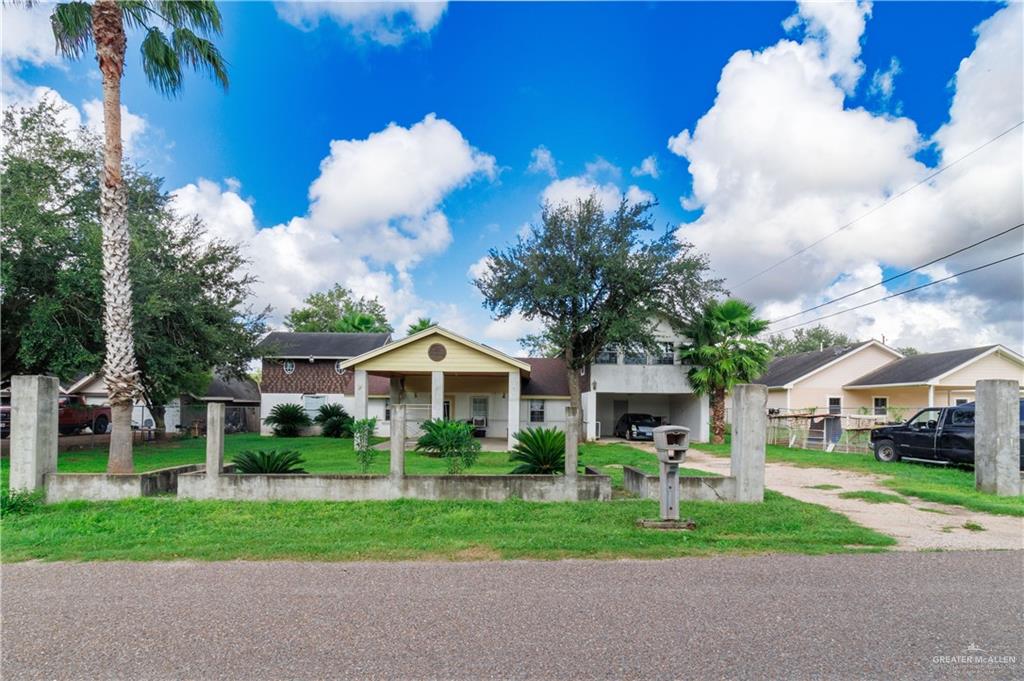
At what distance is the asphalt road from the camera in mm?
3627

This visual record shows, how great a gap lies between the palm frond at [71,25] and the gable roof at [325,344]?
18.4 metres

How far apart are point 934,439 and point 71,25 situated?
21853 millimetres

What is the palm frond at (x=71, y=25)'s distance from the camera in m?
11.1

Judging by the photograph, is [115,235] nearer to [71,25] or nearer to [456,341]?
A: [71,25]

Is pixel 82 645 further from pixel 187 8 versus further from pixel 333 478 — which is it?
pixel 187 8

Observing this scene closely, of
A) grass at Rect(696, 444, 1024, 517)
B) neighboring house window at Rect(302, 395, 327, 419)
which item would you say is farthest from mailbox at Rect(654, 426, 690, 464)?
neighboring house window at Rect(302, 395, 327, 419)

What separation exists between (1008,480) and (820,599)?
8.77m

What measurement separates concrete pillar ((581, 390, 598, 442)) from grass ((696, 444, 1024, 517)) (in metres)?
5.83

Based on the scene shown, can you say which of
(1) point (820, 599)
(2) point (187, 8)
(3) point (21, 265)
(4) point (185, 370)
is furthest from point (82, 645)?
(4) point (185, 370)

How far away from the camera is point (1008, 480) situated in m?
10.6

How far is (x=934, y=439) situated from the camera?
14617 mm

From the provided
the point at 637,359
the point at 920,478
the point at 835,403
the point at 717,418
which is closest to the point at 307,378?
the point at 637,359

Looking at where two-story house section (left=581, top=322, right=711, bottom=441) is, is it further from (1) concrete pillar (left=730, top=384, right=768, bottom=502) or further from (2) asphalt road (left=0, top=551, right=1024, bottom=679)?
(2) asphalt road (left=0, top=551, right=1024, bottom=679)

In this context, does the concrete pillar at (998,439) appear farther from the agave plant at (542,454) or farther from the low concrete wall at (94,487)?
the low concrete wall at (94,487)
